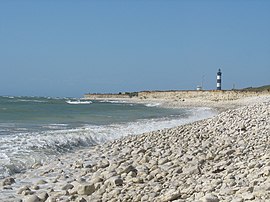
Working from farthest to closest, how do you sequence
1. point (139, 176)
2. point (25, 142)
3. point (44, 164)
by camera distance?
point (25, 142) < point (44, 164) < point (139, 176)

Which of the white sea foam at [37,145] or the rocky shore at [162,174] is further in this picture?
the white sea foam at [37,145]

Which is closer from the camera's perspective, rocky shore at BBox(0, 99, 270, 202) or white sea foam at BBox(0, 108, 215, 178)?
rocky shore at BBox(0, 99, 270, 202)

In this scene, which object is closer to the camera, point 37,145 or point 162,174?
point 162,174

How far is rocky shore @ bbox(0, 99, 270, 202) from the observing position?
520 cm

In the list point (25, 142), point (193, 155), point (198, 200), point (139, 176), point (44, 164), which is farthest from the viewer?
point (25, 142)

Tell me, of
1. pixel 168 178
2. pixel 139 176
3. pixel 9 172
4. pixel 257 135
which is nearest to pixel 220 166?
pixel 168 178

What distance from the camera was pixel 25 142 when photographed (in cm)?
1143

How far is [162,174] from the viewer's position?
263 inches

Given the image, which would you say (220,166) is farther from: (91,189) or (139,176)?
(91,189)

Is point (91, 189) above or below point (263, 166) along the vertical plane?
below

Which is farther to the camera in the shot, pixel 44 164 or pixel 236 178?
pixel 44 164

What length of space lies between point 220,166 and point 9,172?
403cm

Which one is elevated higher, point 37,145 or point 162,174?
point 162,174

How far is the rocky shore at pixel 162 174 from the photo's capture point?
520 centimetres
